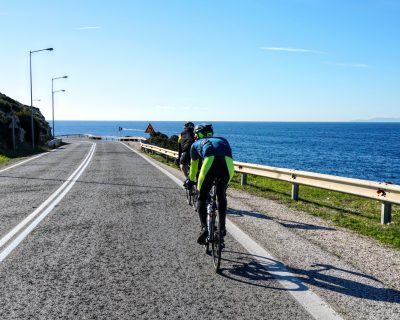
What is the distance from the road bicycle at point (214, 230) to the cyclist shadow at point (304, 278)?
190 millimetres

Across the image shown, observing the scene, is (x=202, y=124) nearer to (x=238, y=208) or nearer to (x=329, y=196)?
(x=238, y=208)

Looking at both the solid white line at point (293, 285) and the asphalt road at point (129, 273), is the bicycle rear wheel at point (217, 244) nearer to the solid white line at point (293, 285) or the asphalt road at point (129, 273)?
the asphalt road at point (129, 273)

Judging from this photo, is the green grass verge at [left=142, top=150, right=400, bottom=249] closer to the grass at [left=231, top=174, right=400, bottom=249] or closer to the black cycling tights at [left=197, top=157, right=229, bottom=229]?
the grass at [left=231, top=174, right=400, bottom=249]

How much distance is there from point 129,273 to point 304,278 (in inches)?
80.6

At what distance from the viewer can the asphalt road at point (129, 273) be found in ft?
14.2

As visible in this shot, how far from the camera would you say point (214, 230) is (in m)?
5.95

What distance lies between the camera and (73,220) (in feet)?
28.7

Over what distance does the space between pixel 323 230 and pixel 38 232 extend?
4.99m

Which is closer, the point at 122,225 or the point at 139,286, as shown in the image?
the point at 139,286

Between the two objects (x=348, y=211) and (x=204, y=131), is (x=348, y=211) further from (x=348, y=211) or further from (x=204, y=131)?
(x=204, y=131)

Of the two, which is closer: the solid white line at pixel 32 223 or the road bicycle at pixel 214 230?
the road bicycle at pixel 214 230

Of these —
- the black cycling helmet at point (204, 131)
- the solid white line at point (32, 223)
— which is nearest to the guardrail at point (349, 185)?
the black cycling helmet at point (204, 131)

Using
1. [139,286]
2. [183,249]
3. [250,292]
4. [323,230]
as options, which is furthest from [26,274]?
[323,230]

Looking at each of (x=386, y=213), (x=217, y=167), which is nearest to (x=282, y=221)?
(x=386, y=213)
